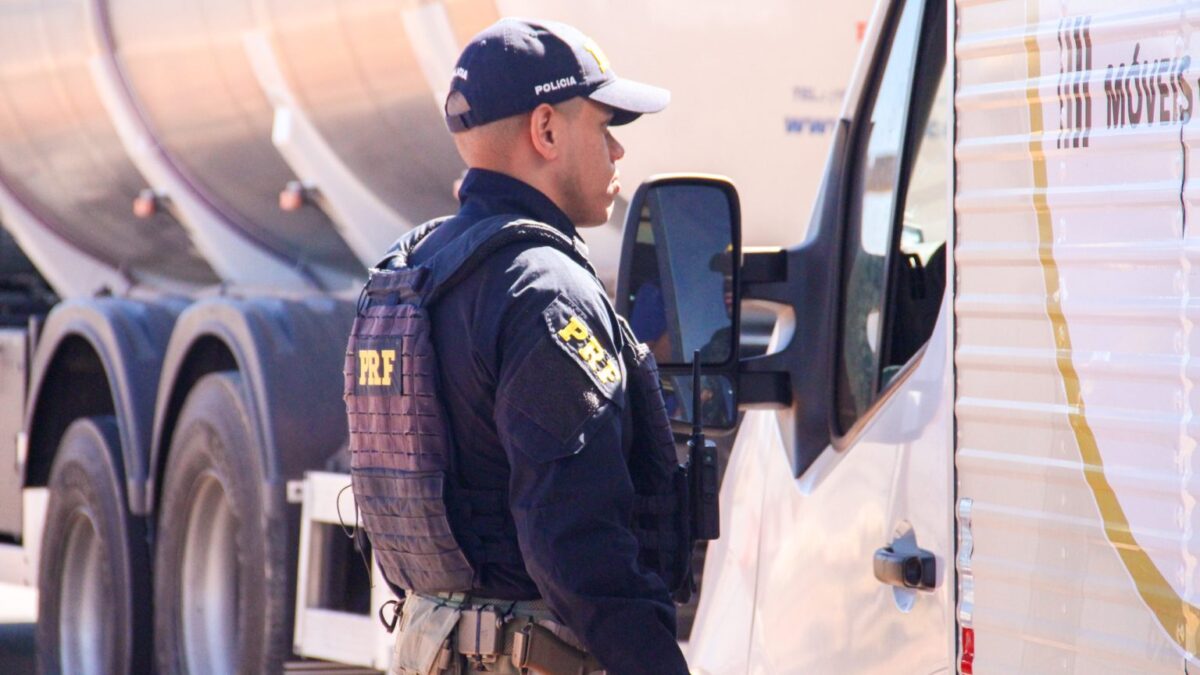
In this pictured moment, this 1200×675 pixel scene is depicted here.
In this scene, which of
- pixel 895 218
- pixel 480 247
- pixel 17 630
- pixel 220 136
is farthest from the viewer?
pixel 17 630

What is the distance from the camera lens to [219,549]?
20.2 ft

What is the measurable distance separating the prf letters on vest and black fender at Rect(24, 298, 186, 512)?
399cm

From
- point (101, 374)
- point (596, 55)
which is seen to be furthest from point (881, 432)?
point (101, 374)

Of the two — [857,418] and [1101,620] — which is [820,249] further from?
A: [1101,620]

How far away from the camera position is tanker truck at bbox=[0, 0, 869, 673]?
5.17 m

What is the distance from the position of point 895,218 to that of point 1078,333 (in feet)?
2.31

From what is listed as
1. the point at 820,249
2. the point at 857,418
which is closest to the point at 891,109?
the point at 820,249

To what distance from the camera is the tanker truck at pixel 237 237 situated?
204 inches

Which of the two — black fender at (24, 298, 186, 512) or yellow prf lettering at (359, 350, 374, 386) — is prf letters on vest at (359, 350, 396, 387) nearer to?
yellow prf lettering at (359, 350, 374, 386)

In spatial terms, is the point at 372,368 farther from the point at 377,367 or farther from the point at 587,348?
the point at 587,348

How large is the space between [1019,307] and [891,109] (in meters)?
0.75

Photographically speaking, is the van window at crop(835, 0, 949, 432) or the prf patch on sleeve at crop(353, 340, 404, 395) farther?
the van window at crop(835, 0, 949, 432)

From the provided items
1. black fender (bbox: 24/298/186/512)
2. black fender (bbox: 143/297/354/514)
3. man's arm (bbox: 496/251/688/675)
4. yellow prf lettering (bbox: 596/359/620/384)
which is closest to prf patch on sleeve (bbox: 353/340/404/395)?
man's arm (bbox: 496/251/688/675)

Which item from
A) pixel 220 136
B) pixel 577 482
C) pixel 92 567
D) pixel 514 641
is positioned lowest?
pixel 92 567
